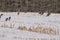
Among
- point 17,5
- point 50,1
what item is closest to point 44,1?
point 50,1

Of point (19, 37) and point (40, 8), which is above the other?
point (19, 37)

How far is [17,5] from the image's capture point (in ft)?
112

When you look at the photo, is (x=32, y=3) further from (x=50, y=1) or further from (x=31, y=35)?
(x=31, y=35)

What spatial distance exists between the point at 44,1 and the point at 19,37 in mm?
21497

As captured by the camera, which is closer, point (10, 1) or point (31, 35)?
point (31, 35)

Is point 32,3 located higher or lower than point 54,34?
lower

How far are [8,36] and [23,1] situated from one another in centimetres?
2214

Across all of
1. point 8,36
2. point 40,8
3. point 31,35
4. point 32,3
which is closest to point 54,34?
point 31,35

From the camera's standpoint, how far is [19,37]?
12461 mm

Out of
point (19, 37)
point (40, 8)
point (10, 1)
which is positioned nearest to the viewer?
point (19, 37)

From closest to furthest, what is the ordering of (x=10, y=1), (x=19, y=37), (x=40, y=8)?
(x=19, y=37)
(x=40, y=8)
(x=10, y=1)

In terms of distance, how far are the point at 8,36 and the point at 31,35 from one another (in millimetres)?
851

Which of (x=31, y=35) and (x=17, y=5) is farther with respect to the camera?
(x=17, y=5)

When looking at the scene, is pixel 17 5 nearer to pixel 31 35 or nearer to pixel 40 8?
pixel 40 8
